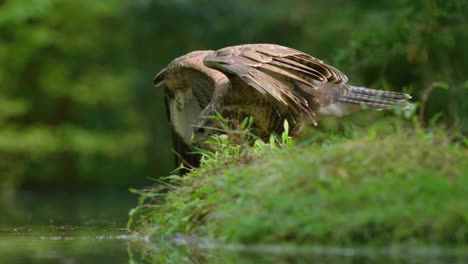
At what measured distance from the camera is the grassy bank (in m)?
5.12

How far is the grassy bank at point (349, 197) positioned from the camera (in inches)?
202

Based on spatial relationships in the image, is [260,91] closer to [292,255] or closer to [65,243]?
[65,243]

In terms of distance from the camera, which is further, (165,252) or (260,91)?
(260,91)

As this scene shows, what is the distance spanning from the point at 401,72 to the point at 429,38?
14.0 ft

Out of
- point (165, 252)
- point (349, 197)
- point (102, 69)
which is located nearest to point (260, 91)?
point (165, 252)

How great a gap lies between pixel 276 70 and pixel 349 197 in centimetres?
354

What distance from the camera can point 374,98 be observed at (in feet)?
29.9

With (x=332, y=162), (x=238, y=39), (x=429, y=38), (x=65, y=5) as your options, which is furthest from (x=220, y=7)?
(x=332, y=162)

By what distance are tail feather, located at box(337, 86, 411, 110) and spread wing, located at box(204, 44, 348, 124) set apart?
220mm

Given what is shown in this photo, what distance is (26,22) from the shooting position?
2794 centimetres

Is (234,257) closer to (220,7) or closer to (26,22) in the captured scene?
(220,7)

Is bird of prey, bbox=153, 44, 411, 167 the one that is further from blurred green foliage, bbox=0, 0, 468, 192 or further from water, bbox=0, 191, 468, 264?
blurred green foliage, bbox=0, 0, 468, 192

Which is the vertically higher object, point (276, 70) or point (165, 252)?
point (276, 70)

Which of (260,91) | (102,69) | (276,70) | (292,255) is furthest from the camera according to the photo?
(102,69)
